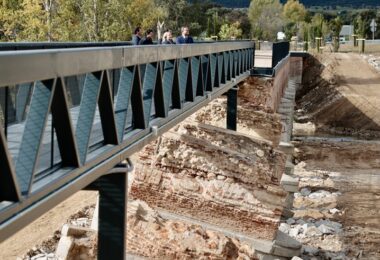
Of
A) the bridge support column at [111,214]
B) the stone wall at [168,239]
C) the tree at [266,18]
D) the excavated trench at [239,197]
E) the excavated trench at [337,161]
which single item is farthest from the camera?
the tree at [266,18]

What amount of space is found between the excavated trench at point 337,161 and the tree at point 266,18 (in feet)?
98.0

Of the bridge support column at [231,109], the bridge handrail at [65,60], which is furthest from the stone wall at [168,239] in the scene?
the bridge support column at [231,109]

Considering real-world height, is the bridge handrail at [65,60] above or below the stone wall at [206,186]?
above

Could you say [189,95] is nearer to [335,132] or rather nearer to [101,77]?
[101,77]

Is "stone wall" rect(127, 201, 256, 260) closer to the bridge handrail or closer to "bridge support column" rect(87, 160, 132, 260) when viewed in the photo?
"bridge support column" rect(87, 160, 132, 260)

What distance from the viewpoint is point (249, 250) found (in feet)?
48.6

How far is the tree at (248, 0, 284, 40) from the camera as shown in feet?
303

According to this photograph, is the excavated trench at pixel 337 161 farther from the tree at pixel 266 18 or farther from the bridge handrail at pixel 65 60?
the tree at pixel 266 18

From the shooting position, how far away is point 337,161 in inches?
1241

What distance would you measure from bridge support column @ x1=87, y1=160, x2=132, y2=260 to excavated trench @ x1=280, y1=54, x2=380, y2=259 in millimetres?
9640

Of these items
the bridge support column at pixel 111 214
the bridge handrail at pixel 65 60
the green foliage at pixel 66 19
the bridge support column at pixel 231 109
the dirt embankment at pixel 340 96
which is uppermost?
the bridge handrail at pixel 65 60

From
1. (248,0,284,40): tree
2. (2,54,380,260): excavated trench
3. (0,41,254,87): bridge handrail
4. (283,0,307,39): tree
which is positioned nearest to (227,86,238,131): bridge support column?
(2,54,380,260): excavated trench

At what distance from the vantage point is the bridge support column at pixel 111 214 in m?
→ 8.95

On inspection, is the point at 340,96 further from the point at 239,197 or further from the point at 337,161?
the point at 239,197
